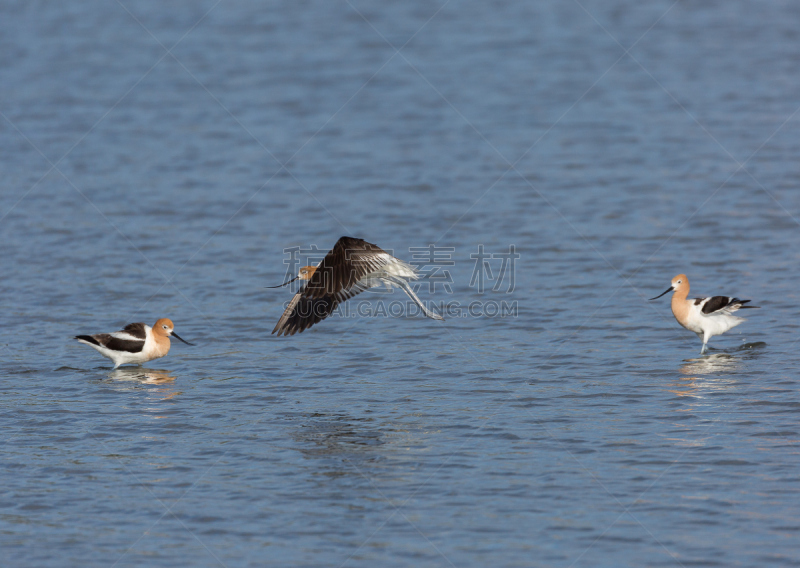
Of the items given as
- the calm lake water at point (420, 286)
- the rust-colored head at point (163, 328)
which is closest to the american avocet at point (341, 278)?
the calm lake water at point (420, 286)

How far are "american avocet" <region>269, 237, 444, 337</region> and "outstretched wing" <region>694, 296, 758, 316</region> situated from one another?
365cm

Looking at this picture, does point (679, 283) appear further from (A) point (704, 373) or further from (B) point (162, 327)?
(B) point (162, 327)

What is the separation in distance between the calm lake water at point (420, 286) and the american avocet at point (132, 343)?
0.25 m

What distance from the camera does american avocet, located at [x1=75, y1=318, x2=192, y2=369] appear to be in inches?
469

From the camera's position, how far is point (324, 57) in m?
28.8

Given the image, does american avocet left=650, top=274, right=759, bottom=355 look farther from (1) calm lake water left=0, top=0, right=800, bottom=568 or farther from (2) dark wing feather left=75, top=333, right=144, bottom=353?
(2) dark wing feather left=75, top=333, right=144, bottom=353

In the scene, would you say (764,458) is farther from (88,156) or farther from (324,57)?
(324,57)

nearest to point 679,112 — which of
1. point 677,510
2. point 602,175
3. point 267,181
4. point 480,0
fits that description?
point 602,175

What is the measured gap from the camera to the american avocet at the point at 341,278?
426 inches

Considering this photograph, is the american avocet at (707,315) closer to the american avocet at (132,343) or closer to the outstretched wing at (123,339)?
the american avocet at (132,343)

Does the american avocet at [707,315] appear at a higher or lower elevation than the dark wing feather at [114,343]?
higher

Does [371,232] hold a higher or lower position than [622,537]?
higher

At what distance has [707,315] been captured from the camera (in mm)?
12156

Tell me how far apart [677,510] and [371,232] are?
10237 millimetres
